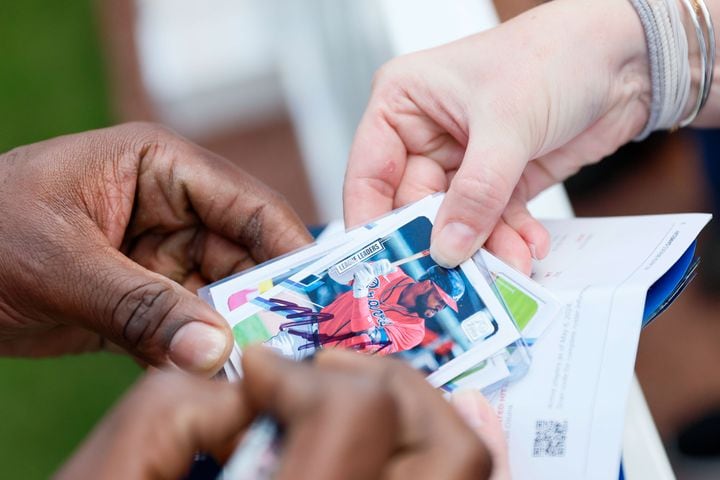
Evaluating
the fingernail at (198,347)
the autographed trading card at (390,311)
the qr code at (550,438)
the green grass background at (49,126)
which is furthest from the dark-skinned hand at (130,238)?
the green grass background at (49,126)

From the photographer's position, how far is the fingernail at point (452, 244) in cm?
102

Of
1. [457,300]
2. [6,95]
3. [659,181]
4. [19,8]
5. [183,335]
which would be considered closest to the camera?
[183,335]

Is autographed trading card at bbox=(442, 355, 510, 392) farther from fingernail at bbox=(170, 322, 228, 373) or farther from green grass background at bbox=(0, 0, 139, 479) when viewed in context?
green grass background at bbox=(0, 0, 139, 479)

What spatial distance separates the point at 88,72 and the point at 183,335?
2.26 metres

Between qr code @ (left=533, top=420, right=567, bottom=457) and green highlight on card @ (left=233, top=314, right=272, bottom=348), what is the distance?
37 cm

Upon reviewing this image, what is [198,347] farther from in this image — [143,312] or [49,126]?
[49,126]

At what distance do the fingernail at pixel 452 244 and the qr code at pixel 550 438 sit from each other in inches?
10.2

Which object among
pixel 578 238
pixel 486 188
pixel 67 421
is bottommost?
pixel 67 421

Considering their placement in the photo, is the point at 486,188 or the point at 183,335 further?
the point at 486,188

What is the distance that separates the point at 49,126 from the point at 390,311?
2118 millimetres

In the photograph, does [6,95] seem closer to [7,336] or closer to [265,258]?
[7,336]

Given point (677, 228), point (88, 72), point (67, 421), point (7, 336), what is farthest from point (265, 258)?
point (88, 72)

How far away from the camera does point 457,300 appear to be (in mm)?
1005

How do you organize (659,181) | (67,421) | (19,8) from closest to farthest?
(659,181), (67,421), (19,8)
